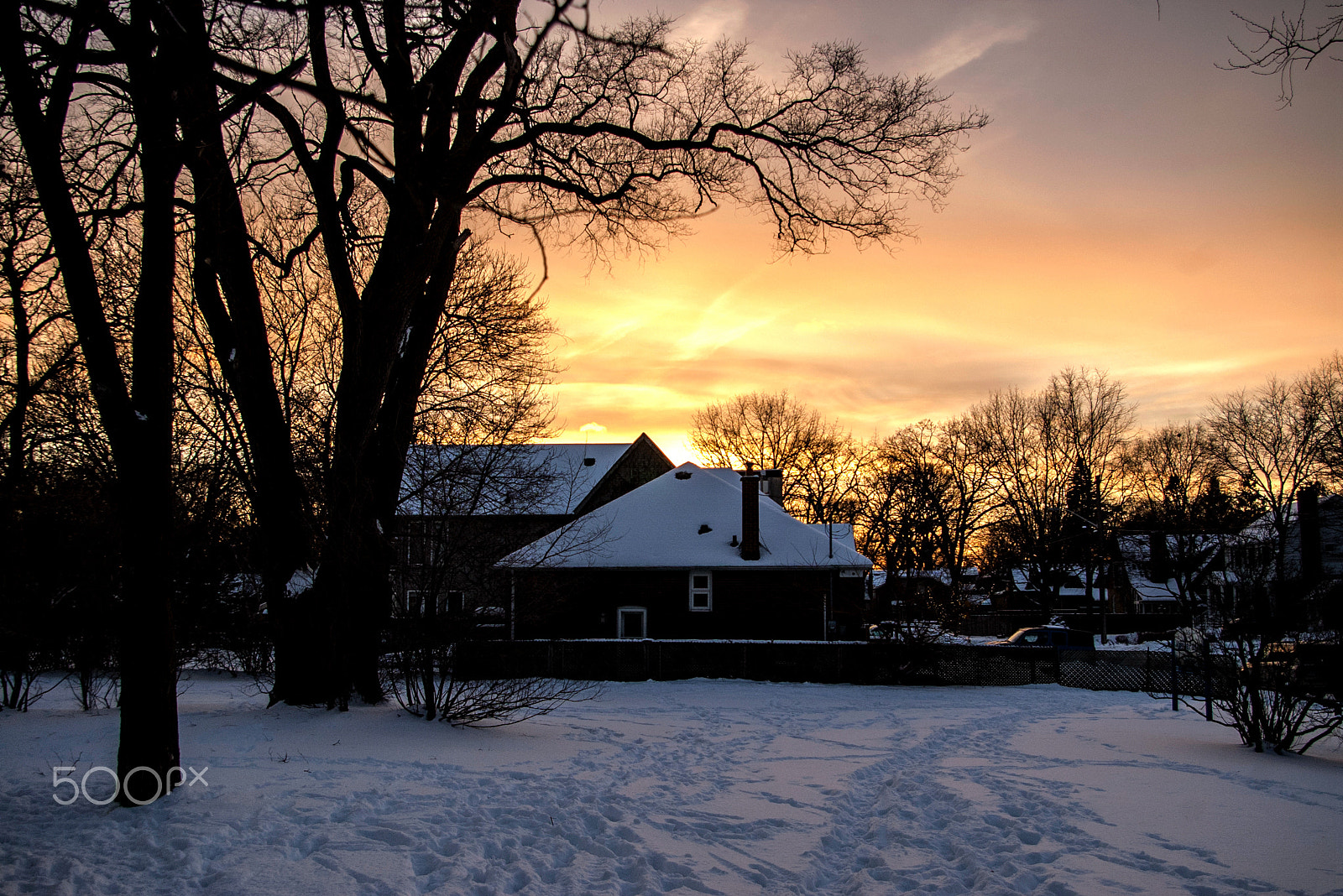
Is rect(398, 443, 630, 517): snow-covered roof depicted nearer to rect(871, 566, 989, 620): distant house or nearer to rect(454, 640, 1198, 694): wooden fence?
rect(454, 640, 1198, 694): wooden fence

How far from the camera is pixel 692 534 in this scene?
30.9m

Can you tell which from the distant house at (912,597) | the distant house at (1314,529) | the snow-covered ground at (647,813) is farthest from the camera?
the distant house at (1314,529)

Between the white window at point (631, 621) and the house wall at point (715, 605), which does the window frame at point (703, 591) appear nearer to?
the house wall at point (715, 605)

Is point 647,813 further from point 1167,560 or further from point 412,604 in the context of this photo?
point 1167,560

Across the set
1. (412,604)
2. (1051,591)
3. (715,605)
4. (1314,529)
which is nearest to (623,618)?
(715,605)

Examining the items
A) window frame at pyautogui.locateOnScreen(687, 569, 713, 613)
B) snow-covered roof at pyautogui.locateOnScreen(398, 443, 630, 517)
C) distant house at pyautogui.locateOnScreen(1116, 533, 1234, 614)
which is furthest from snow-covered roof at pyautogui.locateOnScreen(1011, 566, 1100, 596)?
window frame at pyautogui.locateOnScreen(687, 569, 713, 613)

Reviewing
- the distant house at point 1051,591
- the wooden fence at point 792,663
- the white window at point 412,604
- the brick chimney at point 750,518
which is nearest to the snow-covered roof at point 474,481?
the white window at point 412,604

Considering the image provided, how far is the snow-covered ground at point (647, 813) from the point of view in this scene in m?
5.71

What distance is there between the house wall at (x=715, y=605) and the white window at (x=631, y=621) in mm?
Result: 118

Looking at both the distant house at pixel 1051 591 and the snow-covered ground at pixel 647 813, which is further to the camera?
the distant house at pixel 1051 591

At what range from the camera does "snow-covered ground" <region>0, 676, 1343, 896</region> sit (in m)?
5.71

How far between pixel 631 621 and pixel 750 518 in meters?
5.27

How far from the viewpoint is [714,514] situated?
1257 inches

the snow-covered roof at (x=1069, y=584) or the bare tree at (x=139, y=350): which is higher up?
the bare tree at (x=139, y=350)
